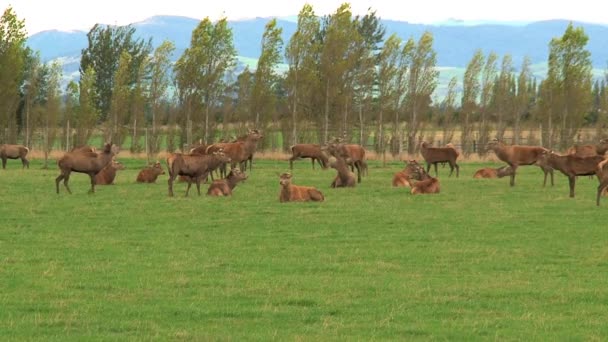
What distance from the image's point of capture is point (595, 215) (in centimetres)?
2180

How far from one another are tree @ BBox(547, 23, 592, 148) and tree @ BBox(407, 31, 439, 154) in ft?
21.2

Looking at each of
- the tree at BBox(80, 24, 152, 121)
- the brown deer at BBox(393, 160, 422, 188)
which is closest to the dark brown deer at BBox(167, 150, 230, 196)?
the brown deer at BBox(393, 160, 422, 188)

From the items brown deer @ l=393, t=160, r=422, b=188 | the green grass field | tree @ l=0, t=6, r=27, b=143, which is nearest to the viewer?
the green grass field

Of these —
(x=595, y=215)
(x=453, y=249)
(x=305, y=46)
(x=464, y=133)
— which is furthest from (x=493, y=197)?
(x=464, y=133)

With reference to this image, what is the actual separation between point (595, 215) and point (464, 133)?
46351 mm

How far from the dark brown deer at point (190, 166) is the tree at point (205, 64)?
30085mm

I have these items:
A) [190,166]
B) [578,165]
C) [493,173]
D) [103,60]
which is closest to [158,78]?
[103,60]

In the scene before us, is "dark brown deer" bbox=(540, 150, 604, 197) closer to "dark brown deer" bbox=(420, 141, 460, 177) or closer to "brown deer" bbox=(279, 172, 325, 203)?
"brown deer" bbox=(279, 172, 325, 203)

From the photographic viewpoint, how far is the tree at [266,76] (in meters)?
60.7

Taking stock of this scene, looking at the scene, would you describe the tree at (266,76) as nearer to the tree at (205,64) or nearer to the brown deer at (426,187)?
the tree at (205,64)

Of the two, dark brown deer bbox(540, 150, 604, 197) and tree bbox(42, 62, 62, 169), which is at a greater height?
tree bbox(42, 62, 62, 169)

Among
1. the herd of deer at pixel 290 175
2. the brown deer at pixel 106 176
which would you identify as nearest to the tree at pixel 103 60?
the herd of deer at pixel 290 175

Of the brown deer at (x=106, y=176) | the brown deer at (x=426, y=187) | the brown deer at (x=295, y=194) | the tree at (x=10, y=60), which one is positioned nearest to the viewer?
the brown deer at (x=295, y=194)

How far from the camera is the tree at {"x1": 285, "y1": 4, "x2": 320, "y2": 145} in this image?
6056 cm
